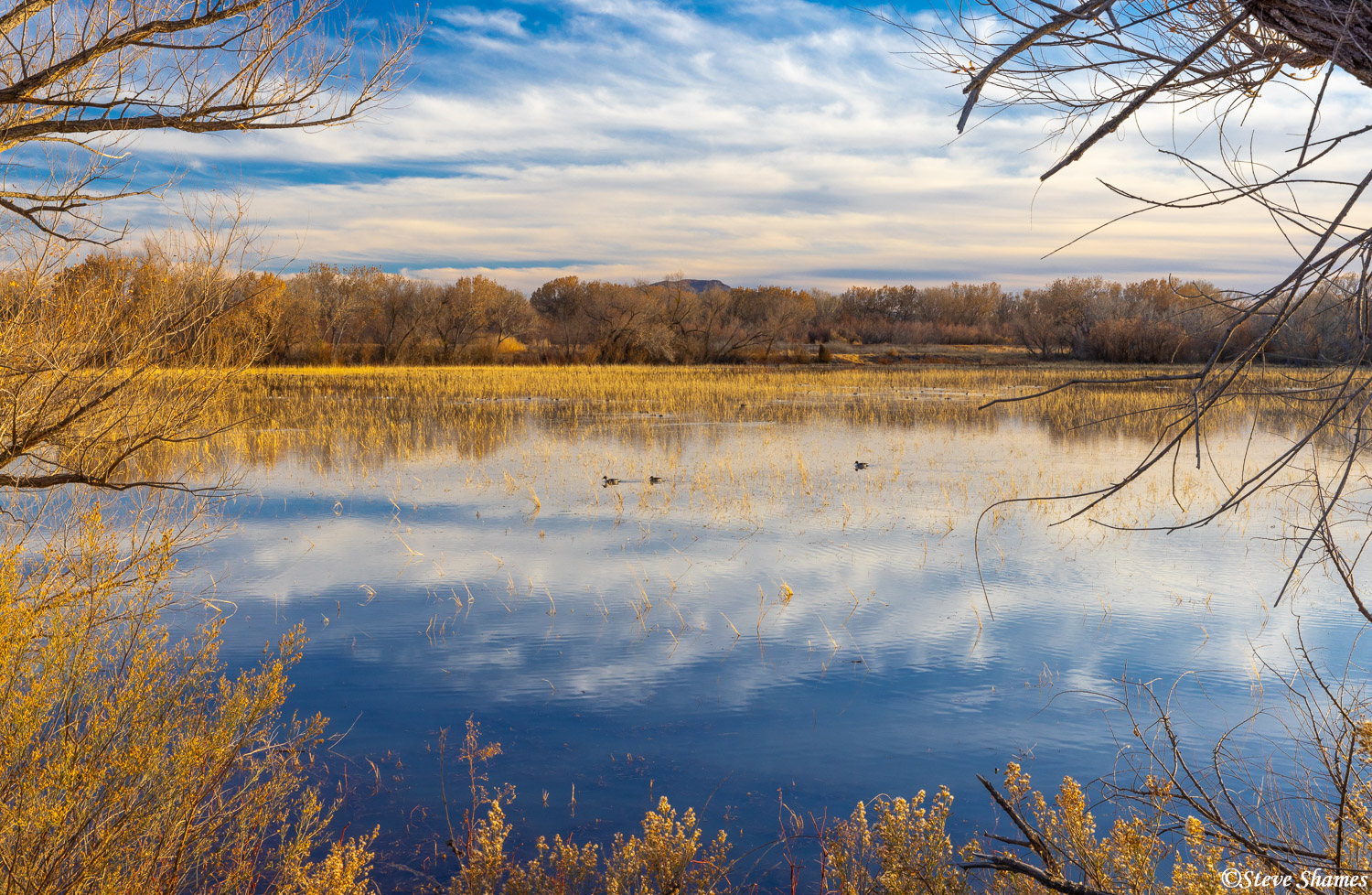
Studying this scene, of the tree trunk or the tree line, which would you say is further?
the tree line

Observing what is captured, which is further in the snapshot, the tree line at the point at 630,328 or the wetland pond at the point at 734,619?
the tree line at the point at 630,328

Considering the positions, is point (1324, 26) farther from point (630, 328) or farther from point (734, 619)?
point (630, 328)

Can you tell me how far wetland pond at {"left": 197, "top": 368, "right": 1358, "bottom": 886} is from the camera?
5.20 meters

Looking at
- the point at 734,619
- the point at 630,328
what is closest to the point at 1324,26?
the point at 734,619

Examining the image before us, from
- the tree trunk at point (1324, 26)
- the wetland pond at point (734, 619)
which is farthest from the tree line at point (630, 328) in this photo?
the tree trunk at point (1324, 26)

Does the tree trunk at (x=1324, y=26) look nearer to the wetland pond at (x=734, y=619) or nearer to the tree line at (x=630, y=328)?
the wetland pond at (x=734, y=619)

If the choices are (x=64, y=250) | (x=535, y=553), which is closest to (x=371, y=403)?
(x=535, y=553)

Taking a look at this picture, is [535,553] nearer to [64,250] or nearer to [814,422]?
[64,250]

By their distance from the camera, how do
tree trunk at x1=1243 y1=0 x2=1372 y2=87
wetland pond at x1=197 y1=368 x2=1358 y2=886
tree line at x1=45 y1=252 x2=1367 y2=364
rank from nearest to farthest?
tree trunk at x1=1243 y1=0 x2=1372 y2=87, wetland pond at x1=197 y1=368 x2=1358 y2=886, tree line at x1=45 y1=252 x2=1367 y2=364

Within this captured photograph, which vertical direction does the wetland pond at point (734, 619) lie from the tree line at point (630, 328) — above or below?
below

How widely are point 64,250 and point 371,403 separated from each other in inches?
820

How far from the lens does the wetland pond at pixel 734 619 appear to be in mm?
5195

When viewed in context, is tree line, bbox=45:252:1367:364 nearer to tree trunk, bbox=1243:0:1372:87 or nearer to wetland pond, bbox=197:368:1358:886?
wetland pond, bbox=197:368:1358:886

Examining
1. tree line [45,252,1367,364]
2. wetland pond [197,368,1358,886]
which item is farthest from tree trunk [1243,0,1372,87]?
tree line [45,252,1367,364]
